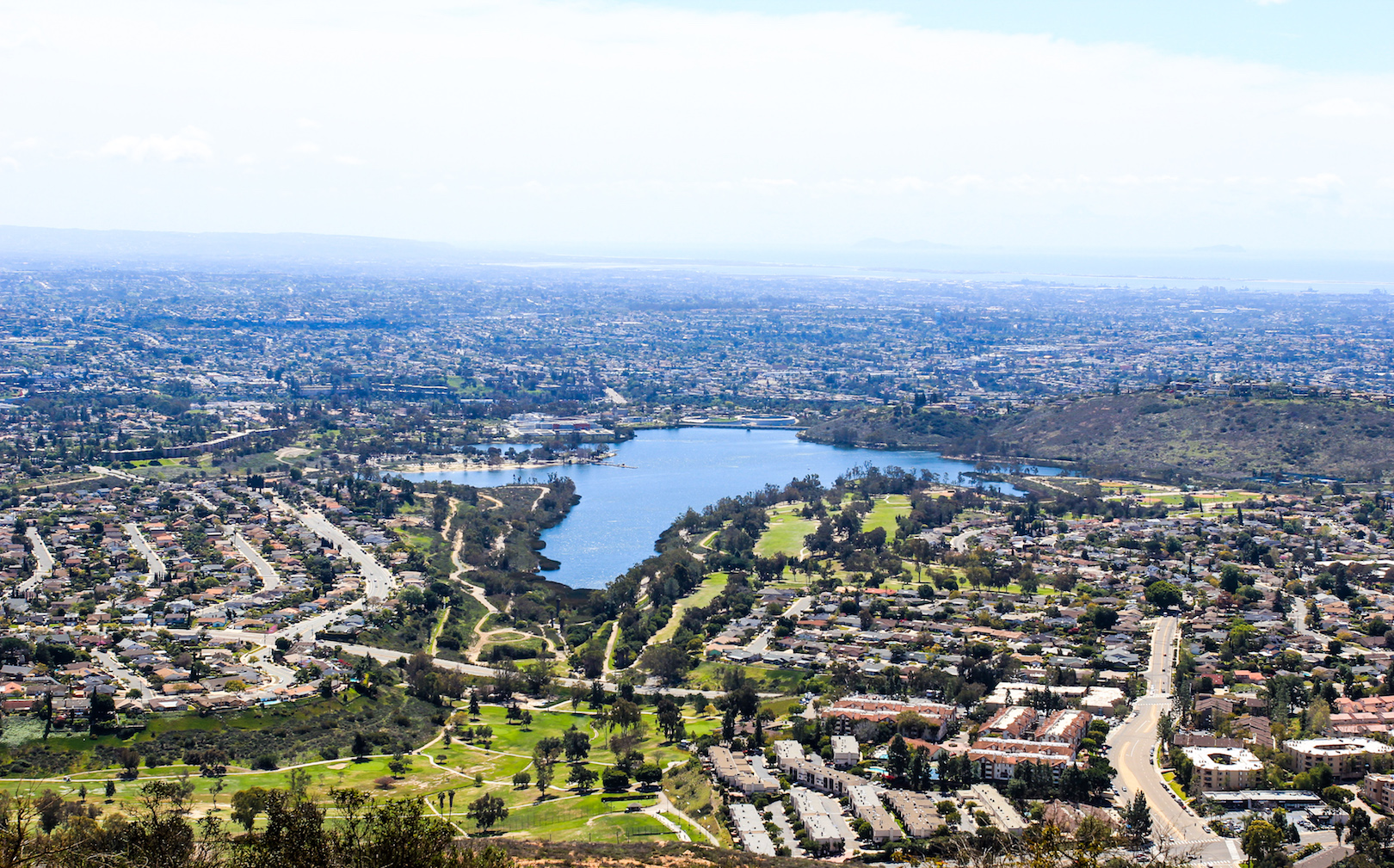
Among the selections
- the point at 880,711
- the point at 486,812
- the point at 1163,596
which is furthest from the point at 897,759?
the point at 1163,596

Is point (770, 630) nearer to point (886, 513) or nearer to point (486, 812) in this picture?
point (486, 812)

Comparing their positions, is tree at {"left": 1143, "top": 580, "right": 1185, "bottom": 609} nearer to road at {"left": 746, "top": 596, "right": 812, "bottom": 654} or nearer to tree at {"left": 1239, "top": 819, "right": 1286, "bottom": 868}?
road at {"left": 746, "top": 596, "right": 812, "bottom": 654}

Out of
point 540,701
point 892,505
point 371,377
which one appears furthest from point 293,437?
point 540,701

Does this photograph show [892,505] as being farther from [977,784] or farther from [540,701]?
[977,784]

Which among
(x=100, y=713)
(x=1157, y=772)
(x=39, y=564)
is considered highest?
(x=1157, y=772)

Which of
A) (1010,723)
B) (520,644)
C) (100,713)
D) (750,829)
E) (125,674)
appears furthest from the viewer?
(520,644)

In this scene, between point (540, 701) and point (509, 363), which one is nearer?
point (540, 701)
